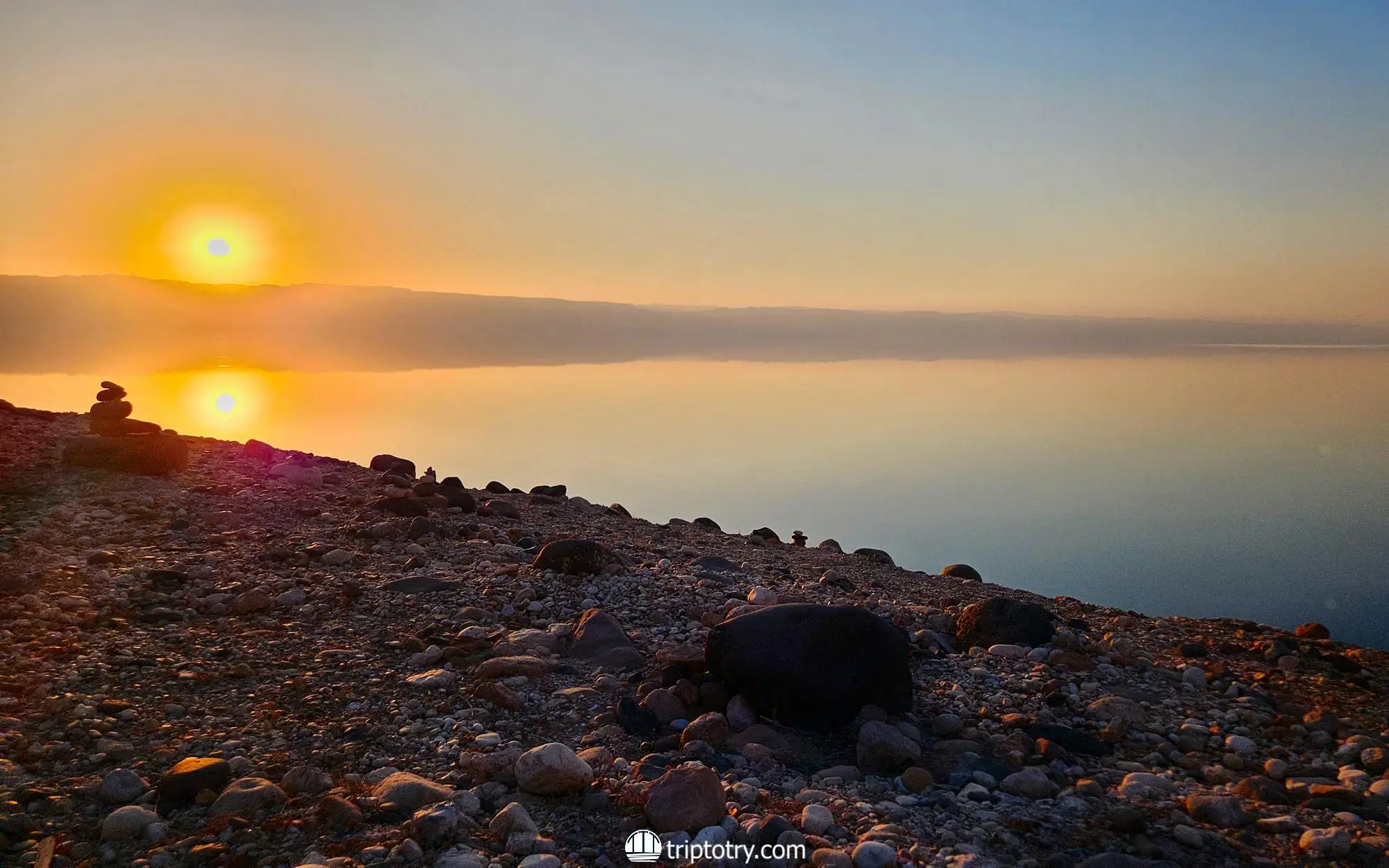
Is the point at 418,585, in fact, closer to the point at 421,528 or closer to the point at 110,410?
the point at 421,528

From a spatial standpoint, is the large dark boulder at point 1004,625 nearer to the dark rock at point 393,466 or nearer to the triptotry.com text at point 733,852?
the triptotry.com text at point 733,852

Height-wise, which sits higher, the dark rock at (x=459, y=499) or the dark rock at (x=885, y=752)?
the dark rock at (x=459, y=499)

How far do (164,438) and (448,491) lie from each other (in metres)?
4.46

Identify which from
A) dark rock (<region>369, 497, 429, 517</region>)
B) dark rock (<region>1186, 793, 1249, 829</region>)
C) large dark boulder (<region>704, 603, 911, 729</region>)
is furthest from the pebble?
dark rock (<region>369, 497, 429, 517</region>)

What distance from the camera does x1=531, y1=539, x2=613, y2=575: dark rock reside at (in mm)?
10172

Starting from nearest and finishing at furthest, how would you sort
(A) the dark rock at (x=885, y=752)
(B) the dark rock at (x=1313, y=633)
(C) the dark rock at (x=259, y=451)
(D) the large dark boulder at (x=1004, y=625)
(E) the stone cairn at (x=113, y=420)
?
(A) the dark rock at (x=885, y=752), (D) the large dark boulder at (x=1004, y=625), (B) the dark rock at (x=1313, y=633), (E) the stone cairn at (x=113, y=420), (C) the dark rock at (x=259, y=451)

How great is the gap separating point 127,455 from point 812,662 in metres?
10.9

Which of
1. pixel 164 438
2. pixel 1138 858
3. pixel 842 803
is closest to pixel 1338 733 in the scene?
pixel 1138 858

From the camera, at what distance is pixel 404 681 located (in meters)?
7.53

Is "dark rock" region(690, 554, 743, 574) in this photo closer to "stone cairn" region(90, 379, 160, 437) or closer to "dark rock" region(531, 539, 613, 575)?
"dark rock" region(531, 539, 613, 575)

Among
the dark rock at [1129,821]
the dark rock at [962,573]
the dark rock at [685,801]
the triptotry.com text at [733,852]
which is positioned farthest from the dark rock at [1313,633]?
the dark rock at [685,801]

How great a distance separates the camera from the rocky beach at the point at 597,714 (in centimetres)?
548

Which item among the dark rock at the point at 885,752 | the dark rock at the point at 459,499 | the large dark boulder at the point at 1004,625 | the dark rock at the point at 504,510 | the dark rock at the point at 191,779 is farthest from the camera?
the dark rock at the point at 504,510

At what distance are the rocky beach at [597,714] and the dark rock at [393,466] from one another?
4.33 meters
